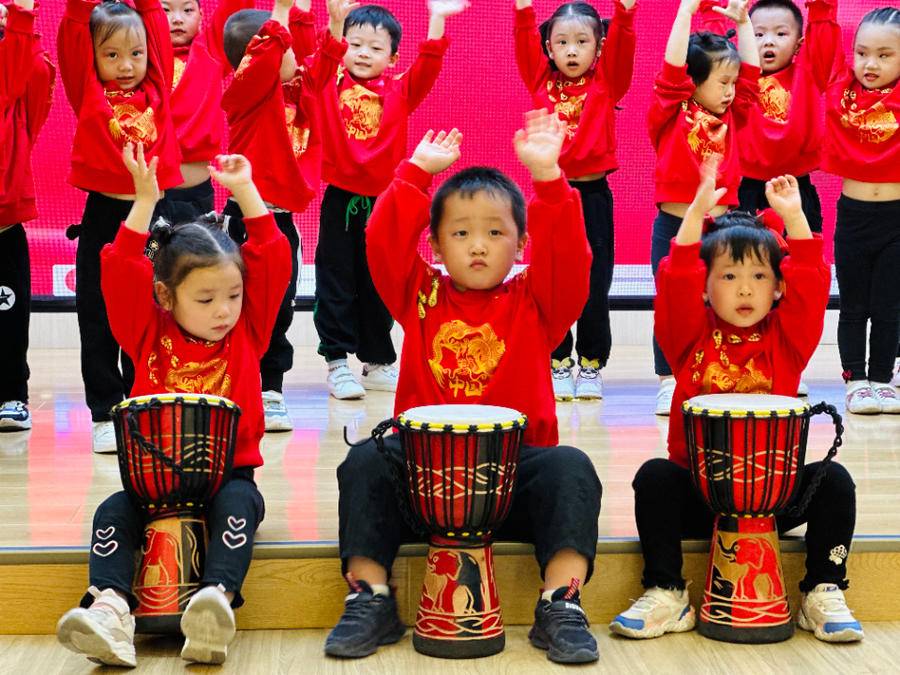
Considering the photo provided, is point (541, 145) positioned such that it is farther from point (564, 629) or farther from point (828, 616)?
point (828, 616)

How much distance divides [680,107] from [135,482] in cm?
245

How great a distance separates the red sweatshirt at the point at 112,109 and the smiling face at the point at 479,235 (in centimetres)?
115

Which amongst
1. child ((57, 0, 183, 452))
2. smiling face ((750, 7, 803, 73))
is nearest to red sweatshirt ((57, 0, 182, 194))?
child ((57, 0, 183, 452))

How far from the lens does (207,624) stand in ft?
7.30

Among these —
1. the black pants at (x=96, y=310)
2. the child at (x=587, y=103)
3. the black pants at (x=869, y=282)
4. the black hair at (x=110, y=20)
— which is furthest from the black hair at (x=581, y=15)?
the black pants at (x=96, y=310)

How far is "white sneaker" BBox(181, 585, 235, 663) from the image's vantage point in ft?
7.27

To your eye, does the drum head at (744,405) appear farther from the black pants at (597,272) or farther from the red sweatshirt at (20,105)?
the red sweatshirt at (20,105)

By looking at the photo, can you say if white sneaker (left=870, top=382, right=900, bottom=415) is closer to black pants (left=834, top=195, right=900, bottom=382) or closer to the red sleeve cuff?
black pants (left=834, top=195, right=900, bottom=382)

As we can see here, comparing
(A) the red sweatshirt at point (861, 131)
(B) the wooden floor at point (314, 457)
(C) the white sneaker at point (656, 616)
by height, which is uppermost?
(A) the red sweatshirt at point (861, 131)

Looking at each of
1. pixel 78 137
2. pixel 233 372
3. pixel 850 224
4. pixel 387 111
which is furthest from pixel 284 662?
pixel 850 224

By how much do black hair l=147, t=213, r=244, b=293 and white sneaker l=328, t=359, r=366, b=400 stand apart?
167 centimetres

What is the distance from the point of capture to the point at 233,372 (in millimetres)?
2619

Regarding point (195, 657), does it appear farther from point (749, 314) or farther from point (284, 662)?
point (749, 314)

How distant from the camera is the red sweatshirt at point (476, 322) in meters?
2.60
